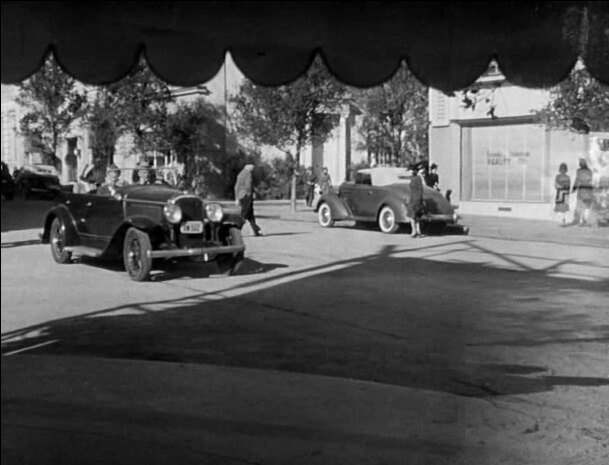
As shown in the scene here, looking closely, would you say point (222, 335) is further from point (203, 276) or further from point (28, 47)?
point (28, 47)

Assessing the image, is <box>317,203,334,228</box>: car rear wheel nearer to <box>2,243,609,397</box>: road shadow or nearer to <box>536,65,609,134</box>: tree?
<box>2,243,609,397</box>: road shadow

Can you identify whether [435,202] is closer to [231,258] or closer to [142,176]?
[231,258]

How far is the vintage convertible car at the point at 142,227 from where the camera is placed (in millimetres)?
2205

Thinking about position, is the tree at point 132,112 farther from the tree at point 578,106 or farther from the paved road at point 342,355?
the tree at point 578,106

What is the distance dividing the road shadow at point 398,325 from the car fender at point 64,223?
859 mm

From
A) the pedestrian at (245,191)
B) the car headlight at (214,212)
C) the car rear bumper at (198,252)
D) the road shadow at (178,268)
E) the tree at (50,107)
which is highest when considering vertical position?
the tree at (50,107)

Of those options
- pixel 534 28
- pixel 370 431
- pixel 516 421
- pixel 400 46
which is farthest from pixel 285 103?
pixel 516 421

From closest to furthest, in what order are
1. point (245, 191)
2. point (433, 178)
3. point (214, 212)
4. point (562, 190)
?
point (214, 212), point (245, 191), point (433, 178), point (562, 190)

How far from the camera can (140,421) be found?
11.6 ft

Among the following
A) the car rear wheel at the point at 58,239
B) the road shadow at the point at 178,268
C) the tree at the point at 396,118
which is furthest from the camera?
the tree at the point at 396,118

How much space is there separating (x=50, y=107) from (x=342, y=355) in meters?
2.58

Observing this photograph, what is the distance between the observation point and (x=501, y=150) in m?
3.34

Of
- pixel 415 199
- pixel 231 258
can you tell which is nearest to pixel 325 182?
pixel 415 199

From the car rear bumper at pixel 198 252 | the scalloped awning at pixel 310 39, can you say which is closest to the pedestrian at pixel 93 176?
the scalloped awning at pixel 310 39
